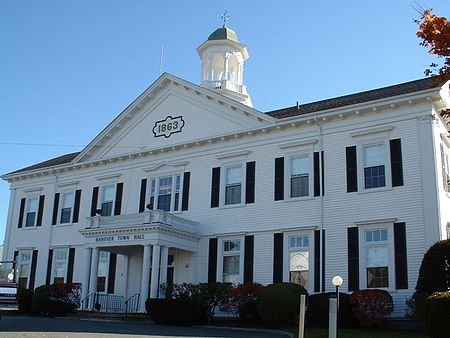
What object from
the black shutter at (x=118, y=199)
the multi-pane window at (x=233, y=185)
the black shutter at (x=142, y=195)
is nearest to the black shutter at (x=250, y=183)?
the multi-pane window at (x=233, y=185)

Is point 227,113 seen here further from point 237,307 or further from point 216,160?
point 237,307

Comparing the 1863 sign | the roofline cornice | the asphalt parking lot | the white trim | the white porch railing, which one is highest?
the 1863 sign

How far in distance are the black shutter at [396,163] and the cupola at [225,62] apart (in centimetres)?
1307

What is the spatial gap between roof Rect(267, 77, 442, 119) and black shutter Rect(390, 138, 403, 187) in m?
2.16

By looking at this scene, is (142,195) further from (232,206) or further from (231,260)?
(231,260)

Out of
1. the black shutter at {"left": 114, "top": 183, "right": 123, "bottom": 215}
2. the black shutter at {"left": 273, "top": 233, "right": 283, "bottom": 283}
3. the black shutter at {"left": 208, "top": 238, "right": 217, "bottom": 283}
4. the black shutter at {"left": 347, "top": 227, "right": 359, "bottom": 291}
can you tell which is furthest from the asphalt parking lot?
the black shutter at {"left": 114, "top": 183, "right": 123, "bottom": 215}

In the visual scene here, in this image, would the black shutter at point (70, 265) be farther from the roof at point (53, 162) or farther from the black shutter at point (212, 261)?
the black shutter at point (212, 261)

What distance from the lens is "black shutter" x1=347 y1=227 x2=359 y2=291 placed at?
2362 centimetres

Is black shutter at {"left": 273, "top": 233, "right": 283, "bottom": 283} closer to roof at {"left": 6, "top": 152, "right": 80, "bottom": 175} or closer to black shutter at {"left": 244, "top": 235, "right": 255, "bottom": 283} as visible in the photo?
black shutter at {"left": 244, "top": 235, "right": 255, "bottom": 283}

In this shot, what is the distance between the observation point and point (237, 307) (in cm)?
2472

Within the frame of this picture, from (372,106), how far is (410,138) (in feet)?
6.82

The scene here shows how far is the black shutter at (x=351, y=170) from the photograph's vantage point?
2475cm

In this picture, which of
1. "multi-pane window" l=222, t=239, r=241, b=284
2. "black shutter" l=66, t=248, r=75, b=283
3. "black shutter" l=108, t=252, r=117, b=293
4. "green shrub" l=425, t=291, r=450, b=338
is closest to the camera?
"green shrub" l=425, t=291, r=450, b=338

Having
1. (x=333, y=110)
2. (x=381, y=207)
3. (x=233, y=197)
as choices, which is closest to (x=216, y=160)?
(x=233, y=197)
